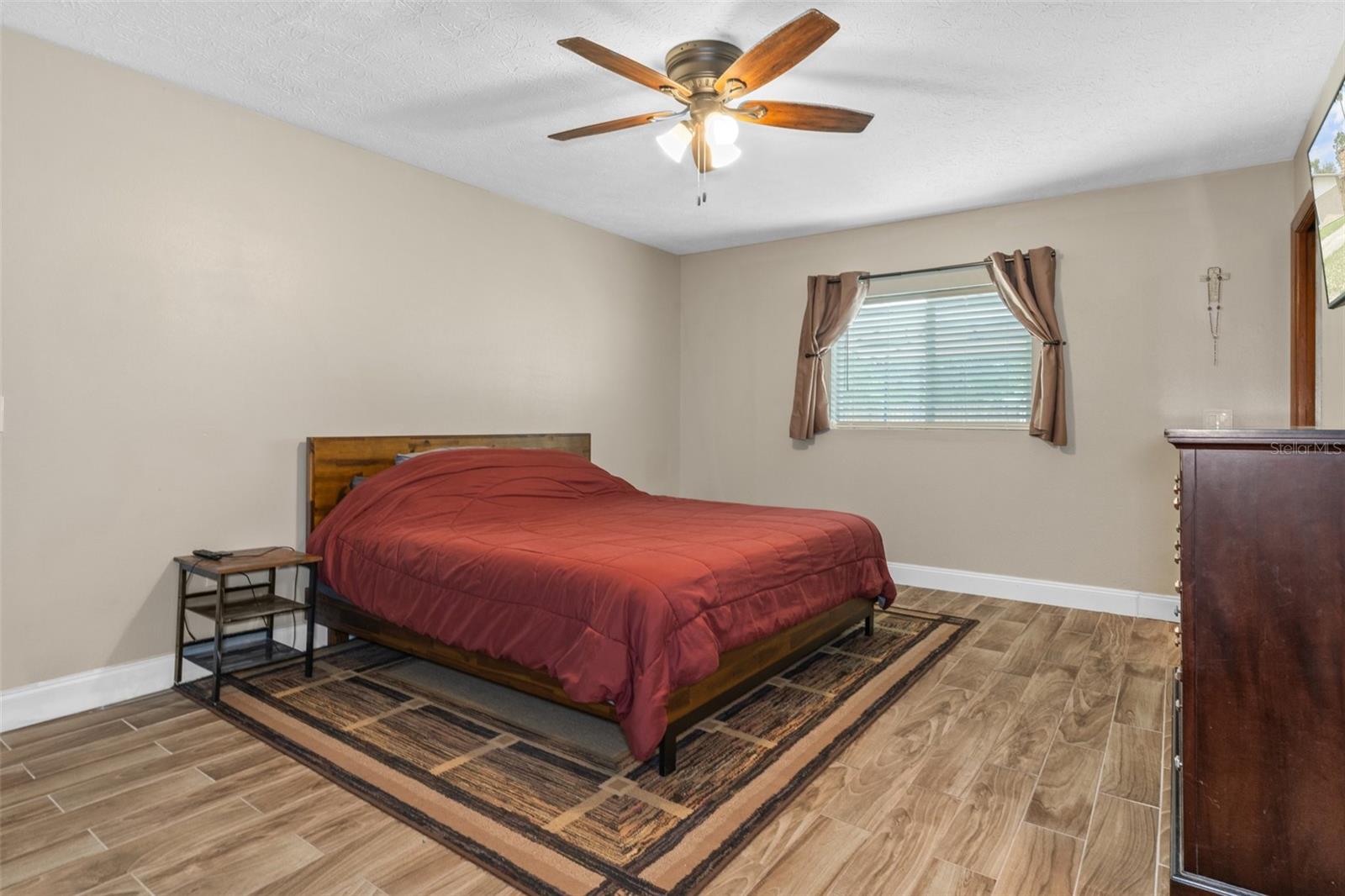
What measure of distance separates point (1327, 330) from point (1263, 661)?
2.45 metres

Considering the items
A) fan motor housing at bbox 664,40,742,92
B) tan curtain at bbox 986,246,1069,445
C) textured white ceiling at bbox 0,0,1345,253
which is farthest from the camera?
tan curtain at bbox 986,246,1069,445

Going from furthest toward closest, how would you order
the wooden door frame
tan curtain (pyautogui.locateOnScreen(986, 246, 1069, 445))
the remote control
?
tan curtain (pyautogui.locateOnScreen(986, 246, 1069, 445)), the wooden door frame, the remote control

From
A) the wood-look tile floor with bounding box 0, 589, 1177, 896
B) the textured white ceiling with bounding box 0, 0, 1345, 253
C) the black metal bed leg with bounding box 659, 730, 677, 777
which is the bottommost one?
the wood-look tile floor with bounding box 0, 589, 1177, 896

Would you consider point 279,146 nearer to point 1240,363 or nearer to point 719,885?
point 719,885

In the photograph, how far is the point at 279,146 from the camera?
332cm

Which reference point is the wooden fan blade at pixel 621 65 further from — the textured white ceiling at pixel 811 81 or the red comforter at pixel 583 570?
the red comforter at pixel 583 570

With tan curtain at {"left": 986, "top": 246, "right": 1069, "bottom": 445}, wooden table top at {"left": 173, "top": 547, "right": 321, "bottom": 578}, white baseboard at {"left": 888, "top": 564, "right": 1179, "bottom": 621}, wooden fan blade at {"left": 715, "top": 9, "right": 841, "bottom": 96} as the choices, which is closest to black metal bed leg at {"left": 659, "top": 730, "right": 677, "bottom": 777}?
wooden table top at {"left": 173, "top": 547, "right": 321, "bottom": 578}

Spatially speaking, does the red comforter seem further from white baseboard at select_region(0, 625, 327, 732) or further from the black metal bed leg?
white baseboard at select_region(0, 625, 327, 732)

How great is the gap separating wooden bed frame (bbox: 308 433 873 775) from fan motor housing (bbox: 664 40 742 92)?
80.6 inches

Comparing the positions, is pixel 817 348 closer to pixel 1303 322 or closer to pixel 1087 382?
pixel 1087 382

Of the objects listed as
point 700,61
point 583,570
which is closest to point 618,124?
point 700,61

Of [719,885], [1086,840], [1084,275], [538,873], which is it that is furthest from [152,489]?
[1084,275]

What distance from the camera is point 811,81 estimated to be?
2.87 metres

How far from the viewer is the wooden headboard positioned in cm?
341
